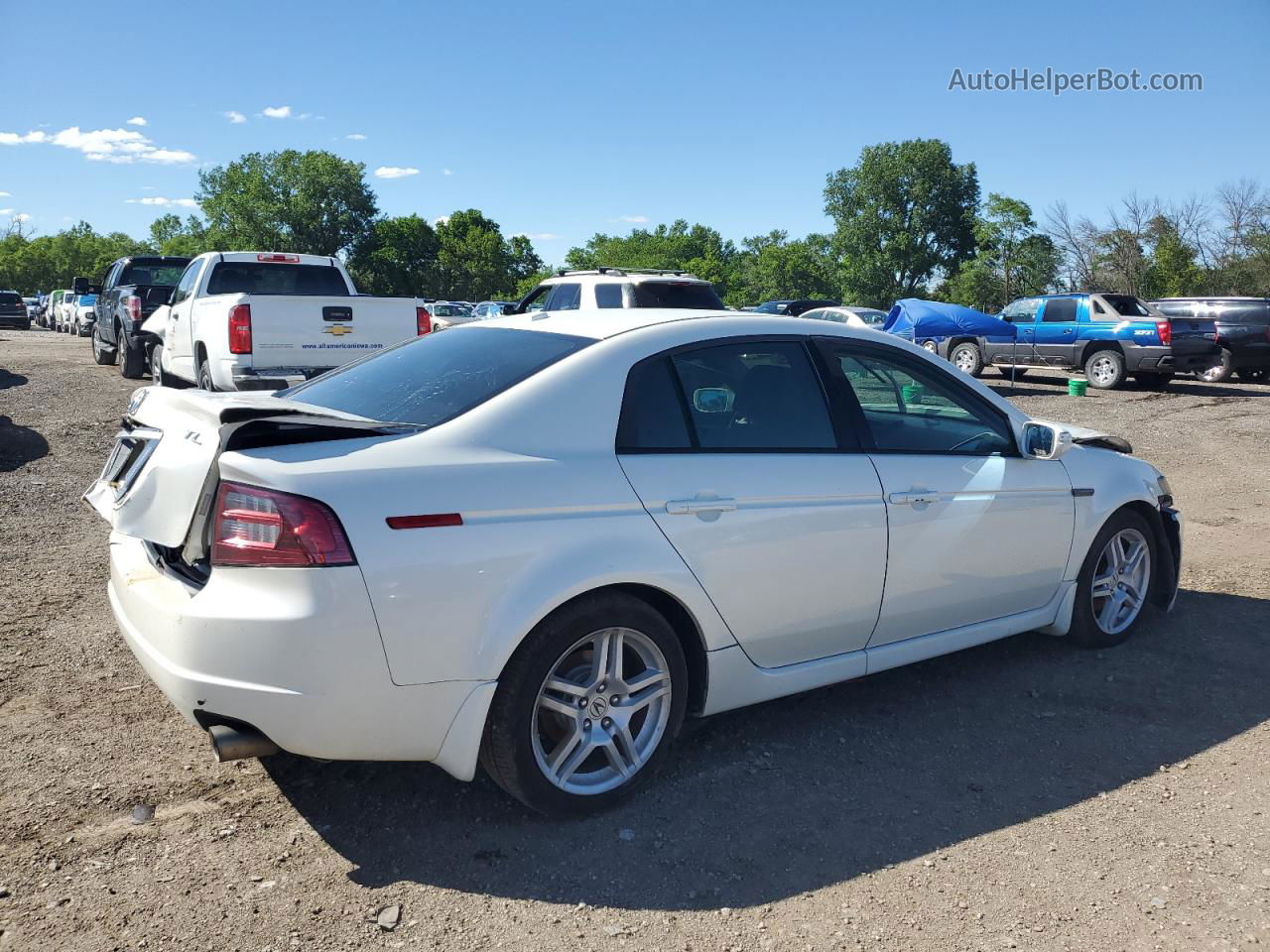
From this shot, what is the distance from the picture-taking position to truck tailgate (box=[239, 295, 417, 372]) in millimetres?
9828

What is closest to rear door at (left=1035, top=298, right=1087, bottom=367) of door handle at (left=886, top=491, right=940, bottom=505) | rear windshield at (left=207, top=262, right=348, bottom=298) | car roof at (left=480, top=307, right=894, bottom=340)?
rear windshield at (left=207, top=262, right=348, bottom=298)

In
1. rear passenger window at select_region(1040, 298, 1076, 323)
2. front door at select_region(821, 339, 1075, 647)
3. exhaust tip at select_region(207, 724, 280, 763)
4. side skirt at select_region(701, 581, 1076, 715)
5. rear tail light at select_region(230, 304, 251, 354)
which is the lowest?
side skirt at select_region(701, 581, 1076, 715)

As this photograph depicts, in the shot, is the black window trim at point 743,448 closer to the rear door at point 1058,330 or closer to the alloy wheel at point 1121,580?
the alloy wheel at point 1121,580

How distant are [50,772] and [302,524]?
1.55 meters

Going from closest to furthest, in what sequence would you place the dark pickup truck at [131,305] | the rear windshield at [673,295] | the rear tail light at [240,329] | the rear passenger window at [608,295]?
the rear tail light at [240,329], the rear windshield at [673,295], the rear passenger window at [608,295], the dark pickup truck at [131,305]

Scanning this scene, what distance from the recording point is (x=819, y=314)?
22.4m

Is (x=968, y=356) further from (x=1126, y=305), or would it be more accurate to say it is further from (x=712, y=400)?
(x=712, y=400)

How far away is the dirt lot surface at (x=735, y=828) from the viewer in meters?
2.62

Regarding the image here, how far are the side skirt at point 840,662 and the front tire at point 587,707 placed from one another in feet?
Answer: 0.54

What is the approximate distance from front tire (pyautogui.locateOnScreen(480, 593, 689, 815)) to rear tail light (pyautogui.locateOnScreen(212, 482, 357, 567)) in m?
0.65

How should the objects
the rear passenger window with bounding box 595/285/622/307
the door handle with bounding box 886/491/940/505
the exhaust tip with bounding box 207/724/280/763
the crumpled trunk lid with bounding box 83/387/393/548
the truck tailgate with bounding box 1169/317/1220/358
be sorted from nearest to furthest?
the exhaust tip with bounding box 207/724/280/763 < the crumpled trunk lid with bounding box 83/387/393/548 < the door handle with bounding box 886/491/940/505 < the rear passenger window with bounding box 595/285/622/307 < the truck tailgate with bounding box 1169/317/1220/358

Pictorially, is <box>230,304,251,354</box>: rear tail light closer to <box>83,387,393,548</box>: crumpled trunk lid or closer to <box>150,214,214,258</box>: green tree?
<box>83,387,393,548</box>: crumpled trunk lid

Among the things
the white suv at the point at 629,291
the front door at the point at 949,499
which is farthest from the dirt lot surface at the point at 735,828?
the white suv at the point at 629,291

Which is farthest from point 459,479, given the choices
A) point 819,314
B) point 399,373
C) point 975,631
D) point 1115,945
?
point 819,314
